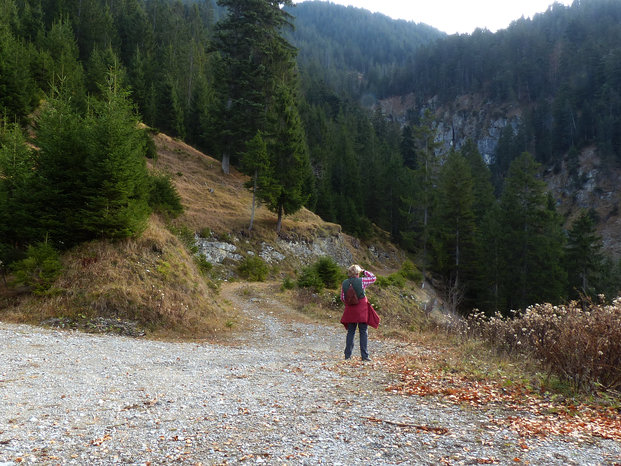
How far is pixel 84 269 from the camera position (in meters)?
11.3

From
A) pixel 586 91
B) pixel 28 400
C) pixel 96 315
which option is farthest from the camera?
pixel 586 91

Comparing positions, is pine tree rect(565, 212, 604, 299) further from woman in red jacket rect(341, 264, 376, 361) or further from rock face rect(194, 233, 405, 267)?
woman in red jacket rect(341, 264, 376, 361)

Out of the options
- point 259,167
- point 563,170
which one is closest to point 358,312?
point 259,167

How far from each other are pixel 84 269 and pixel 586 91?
339ft

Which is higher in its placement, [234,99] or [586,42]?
[586,42]

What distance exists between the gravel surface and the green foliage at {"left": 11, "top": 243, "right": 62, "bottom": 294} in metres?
3.27

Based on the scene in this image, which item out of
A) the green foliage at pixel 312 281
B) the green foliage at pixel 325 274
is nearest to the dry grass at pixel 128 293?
the green foliage at pixel 312 281

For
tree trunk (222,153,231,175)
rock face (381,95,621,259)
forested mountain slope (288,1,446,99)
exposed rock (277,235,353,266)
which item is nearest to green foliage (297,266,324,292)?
exposed rock (277,235,353,266)

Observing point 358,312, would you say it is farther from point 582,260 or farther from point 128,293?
point 582,260

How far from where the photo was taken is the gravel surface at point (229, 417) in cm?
346

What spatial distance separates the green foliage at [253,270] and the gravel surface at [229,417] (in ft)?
58.0

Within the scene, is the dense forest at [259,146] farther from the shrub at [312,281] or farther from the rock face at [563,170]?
the shrub at [312,281]

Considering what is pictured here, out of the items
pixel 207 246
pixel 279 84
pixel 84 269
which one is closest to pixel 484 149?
pixel 279 84

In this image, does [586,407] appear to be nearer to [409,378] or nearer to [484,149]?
[409,378]
